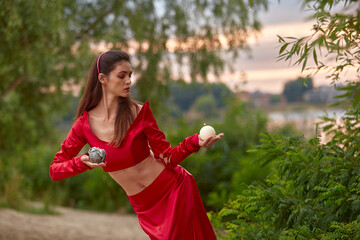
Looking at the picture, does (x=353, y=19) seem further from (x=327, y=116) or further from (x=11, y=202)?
(x=11, y=202)

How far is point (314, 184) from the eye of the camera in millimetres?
3492

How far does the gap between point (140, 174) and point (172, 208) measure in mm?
288

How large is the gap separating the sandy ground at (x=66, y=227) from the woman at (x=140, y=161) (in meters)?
4.20

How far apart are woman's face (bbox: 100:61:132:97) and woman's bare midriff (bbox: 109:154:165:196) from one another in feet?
1.47

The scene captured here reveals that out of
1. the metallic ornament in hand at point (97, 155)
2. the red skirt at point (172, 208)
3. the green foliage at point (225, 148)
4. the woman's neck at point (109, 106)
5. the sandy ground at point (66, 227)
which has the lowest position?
the sandy ground at point (66, 227)

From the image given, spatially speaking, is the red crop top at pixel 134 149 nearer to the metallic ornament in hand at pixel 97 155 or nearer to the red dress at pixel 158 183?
the red dress at pixel 158 183

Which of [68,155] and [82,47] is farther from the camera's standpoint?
[82,47]

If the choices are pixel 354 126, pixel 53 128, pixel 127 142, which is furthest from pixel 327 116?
pixel 53 128

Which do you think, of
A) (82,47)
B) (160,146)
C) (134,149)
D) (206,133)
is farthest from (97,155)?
(82,47)

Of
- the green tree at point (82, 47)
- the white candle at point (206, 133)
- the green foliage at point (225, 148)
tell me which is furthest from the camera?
the green foliage at point (225, 148)

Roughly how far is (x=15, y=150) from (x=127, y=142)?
35.7 ft

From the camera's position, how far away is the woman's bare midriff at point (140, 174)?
9.84ft

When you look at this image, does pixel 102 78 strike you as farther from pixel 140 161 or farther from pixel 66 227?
pixel 66 227

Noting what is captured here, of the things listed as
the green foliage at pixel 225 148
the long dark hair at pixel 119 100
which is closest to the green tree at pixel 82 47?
the green foliage at pixel 225 148
